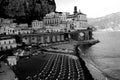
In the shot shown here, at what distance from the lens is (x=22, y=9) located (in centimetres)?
10938

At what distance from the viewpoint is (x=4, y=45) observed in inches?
2677

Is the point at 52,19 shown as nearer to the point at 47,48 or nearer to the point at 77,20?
the point at 77,20

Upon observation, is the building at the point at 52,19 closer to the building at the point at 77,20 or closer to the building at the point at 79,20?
the building at the point at 77,20

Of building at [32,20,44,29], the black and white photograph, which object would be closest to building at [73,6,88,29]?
the black and white photograph

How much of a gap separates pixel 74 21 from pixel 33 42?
4888cm

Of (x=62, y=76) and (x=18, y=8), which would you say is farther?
(x=18, y=8)

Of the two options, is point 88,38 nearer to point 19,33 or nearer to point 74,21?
point 74,21

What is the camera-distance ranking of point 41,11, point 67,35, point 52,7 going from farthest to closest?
point 52,7 → point 41,11 → point 67,35

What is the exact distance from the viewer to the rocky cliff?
106312mm

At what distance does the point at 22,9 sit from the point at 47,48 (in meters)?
38.9

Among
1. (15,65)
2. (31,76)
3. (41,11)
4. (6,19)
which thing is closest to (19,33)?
(6,19)

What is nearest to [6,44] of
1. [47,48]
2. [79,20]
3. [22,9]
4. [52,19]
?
[47,48]

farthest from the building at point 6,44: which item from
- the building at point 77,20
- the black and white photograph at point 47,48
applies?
the building at point 77,20

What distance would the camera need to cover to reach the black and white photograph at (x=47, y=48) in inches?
1724
